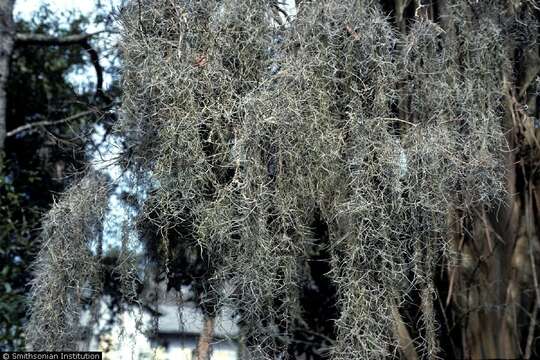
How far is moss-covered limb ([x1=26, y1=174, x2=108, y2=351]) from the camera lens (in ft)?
10.3

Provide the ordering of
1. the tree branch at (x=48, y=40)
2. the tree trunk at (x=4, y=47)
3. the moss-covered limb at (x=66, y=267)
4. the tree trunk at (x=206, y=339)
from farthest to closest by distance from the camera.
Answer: the tree branch at (x=48, y=40)
the tree trunk at (x=4, y=47)
the tree trunk at (x=206, y=339)
the moss-covered limb at (x=66, y=267)

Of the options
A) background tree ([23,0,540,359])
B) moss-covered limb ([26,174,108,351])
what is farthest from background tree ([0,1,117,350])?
background tree ([23,0,540,359])

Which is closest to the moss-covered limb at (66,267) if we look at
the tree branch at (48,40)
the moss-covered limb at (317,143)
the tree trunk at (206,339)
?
the moss-covered limb at (317,143)

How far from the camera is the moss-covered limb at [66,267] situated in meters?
3.13

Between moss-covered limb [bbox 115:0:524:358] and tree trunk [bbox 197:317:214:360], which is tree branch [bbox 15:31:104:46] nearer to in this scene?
moss-covered limb [bbox 115:0:524:358]

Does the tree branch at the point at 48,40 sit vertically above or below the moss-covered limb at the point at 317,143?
above

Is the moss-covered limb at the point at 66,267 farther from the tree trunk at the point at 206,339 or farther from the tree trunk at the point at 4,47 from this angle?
the tree trunk at the point at 4,47

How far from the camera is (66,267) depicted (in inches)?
126

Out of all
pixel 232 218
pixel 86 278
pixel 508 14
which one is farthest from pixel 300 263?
pixel 508 14

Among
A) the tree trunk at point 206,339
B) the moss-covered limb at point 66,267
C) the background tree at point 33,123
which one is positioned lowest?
the tree trunk at point 206,339

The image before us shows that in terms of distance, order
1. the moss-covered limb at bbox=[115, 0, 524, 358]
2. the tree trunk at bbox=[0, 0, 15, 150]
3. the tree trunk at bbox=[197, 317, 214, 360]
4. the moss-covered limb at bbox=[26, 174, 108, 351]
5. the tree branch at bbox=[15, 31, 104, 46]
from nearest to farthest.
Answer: the moss-covered limb at bbox=[115, 0, 524, 358], the moss-covered limb at bbox=[26, 174, 108, 351], the tree trunk at bbox=[197, 317, 214, 360], the tree trunk at bbox=[0, 0, 15, 150], the tree branch at bbox=[15, 31, 104, 46]

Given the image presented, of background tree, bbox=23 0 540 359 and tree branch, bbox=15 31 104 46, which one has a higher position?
tree branch, bbox=15 31 104 46

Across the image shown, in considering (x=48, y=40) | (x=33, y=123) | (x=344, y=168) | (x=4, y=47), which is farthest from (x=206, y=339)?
(x=33, y=123)

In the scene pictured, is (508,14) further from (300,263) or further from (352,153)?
(300,263)
